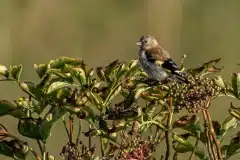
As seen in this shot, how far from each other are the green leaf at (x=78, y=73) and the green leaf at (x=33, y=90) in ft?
0.29

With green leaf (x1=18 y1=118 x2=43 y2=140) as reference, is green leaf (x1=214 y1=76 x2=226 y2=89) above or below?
above

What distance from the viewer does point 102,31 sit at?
39.7 ft

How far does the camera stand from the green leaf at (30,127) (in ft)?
6.82

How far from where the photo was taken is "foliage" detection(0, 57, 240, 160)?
1979 mm

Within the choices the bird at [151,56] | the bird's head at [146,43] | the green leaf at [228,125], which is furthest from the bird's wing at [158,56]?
the green leaf at [228,125]

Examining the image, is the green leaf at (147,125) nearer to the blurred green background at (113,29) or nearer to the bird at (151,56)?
the bird at (151,56)

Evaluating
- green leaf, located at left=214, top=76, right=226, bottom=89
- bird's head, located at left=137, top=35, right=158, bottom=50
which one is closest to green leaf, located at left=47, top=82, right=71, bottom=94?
green leaf, located at left=214, top=76, right=226, bottom=89

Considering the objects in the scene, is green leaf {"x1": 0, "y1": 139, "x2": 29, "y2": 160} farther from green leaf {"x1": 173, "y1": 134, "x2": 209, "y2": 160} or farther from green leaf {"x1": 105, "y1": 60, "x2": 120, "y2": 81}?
green leaf {"x1": 173, "y1": 134, "x2": 209, "y2": 160}

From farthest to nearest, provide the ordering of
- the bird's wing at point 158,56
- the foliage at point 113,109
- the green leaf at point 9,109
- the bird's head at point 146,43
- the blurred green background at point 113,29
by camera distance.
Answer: the blurred green background at point 113,29
the bird's head at point 146,43
the bird's wing at point 158,56
the green leaf at point 9,109
the foliage at point 113,109

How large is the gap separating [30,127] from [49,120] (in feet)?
0.16

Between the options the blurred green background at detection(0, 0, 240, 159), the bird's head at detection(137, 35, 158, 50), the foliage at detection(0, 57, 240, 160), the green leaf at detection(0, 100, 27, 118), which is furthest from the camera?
the blurred green background at detection(0, 0, 240, 159)

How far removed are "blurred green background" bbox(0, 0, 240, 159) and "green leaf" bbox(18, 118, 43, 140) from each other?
8.50m

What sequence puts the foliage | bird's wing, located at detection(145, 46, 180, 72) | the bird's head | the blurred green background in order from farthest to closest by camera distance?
the blurred green background → the bird's head → bird's wing, located at detection(145, 46, 180, 72) → the foliage

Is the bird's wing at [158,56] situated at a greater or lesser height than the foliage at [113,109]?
greater
